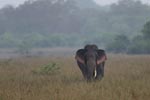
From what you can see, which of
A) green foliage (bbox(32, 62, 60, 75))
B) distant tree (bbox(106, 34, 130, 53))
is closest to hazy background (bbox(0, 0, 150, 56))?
distant tree (bbox(106, 34, 130, 53))

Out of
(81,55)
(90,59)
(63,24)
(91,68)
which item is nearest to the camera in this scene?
(91,68)

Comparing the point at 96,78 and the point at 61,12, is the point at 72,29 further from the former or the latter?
the point at 96,78

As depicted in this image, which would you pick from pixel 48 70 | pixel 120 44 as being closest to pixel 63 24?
pixel 120 44

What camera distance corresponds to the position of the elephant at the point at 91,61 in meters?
12.0

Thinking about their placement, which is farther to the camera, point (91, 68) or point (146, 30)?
point (146, 30)

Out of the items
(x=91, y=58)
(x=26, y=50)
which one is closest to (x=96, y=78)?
(x=91, y=58)

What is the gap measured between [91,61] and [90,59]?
0.10 meters

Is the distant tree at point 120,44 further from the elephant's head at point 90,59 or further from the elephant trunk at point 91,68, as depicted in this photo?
the elephant trunk at point 91,68

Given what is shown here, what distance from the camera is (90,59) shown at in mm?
12180

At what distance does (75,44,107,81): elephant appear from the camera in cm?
1205

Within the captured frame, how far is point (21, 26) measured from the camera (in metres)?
71.8

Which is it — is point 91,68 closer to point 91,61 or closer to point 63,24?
point 91,61

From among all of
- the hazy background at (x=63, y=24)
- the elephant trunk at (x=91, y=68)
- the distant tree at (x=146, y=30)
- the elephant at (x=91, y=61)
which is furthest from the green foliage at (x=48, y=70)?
the hazy background at (x=63, y=24)

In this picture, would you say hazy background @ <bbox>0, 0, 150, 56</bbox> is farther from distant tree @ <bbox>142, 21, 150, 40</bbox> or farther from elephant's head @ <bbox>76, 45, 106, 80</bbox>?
elephant's head @ <bbox>76, 45, 106, 80</bbox>
